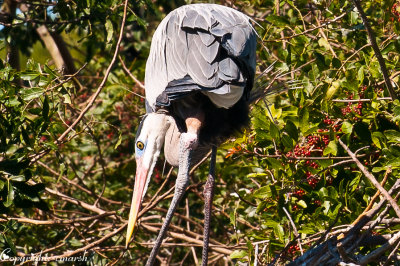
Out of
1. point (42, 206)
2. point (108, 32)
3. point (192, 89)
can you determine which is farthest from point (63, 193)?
point (192, 89)

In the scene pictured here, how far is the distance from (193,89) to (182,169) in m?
0.61

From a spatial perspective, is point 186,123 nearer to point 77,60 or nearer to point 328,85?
point 328,85

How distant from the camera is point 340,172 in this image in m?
3.57

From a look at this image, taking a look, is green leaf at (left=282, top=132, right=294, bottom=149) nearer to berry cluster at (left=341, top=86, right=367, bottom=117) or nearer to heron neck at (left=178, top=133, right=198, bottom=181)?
berry cluster at (left=341, top=86, right=367, bottom=117)

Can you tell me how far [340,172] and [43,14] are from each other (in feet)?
8.28

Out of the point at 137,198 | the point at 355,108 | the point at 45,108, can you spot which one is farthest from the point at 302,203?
the point at 45,108

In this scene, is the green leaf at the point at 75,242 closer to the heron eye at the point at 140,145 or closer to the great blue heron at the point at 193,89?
the great blue heron at the point at 193,89

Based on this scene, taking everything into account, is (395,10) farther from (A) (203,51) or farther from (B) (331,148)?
(A) (203,51)

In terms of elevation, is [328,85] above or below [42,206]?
above

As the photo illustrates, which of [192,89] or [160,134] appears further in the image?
[160,134]

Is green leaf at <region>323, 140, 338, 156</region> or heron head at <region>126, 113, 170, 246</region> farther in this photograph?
heron head at <region>126, 113, 170, 246</region>

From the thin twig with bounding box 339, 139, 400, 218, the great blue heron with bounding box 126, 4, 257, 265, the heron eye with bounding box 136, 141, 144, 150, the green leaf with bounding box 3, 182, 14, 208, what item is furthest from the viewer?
the heron eye with bounding box 136, 141, 144, 150

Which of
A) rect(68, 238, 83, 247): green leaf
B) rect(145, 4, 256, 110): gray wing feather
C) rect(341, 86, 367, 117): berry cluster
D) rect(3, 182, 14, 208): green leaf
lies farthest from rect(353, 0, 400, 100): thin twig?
rect(68, 238, 83, 247): green leaf

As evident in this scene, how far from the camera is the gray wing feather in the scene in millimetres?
3402
